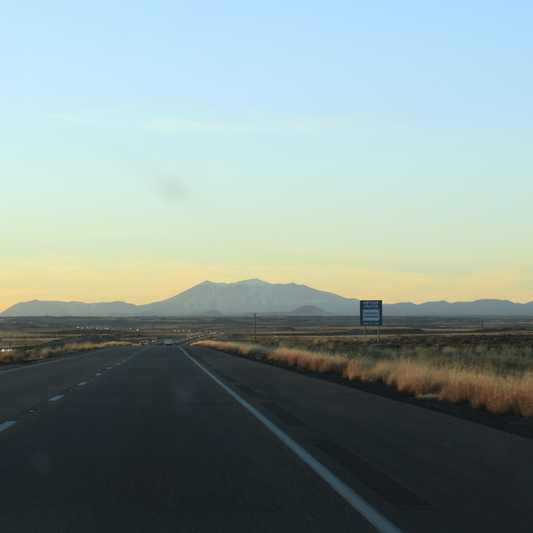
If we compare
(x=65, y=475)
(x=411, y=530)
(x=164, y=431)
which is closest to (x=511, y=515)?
(x=411, y=530)

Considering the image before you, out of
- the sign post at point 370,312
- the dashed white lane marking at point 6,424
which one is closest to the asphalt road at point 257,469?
the dashed white lane marking at point 6,424

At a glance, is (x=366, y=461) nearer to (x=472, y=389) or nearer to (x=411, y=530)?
(x=411, y=530)

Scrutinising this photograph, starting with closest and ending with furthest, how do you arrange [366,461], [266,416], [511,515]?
[511,515], [366,461], [266,416]

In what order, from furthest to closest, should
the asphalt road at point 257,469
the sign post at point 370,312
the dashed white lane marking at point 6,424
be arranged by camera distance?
1. the sign post at point 370,312
2. the dashed white lane marking at point 6,424
3. the asphalt road at point 257,469

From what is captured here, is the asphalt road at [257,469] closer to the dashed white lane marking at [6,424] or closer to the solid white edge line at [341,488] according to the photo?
the solid white edge line at [341,488]

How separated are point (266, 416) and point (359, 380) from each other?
9.81 meters

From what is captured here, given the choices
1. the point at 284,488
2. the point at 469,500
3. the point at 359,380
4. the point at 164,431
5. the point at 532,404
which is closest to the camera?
the point at 469,500

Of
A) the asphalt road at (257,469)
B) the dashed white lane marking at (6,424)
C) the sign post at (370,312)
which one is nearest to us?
the asphalt road at (257,469)

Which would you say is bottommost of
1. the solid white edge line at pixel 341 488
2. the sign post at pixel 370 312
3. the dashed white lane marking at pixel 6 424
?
the dashed white lane marking at pixel 6 424

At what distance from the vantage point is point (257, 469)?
277 inches

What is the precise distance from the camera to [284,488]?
6.18 metres

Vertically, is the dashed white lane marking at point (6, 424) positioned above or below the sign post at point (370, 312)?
below

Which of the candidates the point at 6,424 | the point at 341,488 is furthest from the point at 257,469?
the point at 6,424

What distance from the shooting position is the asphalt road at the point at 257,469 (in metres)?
5.20
